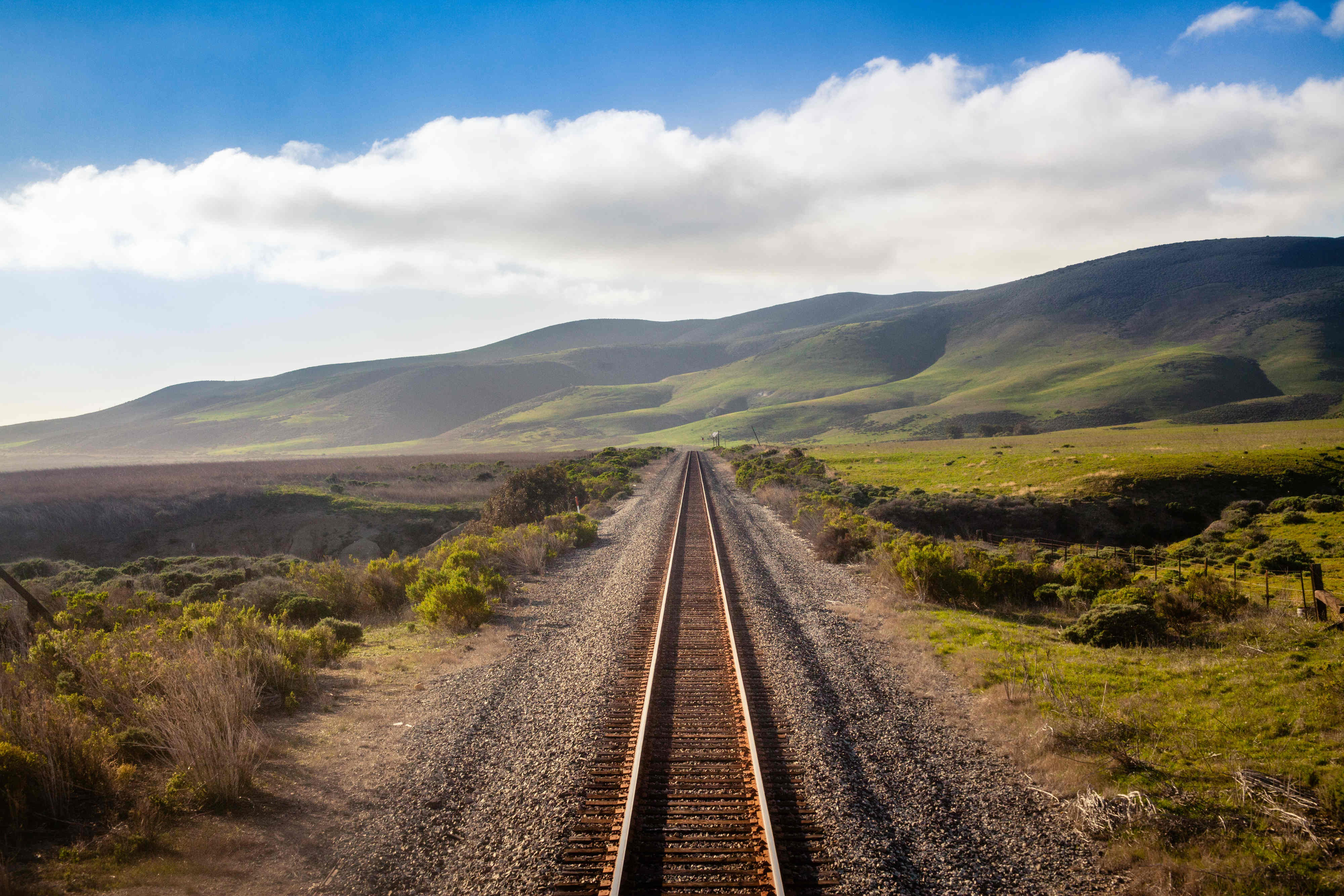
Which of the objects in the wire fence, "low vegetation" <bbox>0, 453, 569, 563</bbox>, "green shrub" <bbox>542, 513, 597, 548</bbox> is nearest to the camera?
the wire fence

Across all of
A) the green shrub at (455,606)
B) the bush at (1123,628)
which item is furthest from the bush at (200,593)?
the bush at (1123,628)

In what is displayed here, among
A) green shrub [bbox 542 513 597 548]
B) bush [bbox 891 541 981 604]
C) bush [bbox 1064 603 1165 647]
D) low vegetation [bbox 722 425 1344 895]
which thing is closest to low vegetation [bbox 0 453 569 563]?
green shrub [bbox 542 513 597 548]

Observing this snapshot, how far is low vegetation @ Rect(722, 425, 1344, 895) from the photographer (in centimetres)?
534

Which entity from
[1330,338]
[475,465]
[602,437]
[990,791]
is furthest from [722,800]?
[1330,338]

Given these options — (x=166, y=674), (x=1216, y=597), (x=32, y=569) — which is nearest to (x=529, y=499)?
(x=32, y=569)

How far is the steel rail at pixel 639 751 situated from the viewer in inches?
196

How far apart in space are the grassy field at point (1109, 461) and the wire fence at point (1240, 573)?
11.1m

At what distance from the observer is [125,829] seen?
544 centimetres

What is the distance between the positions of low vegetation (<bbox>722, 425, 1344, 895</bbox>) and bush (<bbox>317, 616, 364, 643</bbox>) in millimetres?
9892

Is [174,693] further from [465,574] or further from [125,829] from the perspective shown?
[465,574]

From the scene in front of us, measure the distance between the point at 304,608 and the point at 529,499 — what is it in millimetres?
15471

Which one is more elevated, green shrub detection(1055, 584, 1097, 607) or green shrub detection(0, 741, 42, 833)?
green shrub detection(0, 741, 42, 833)

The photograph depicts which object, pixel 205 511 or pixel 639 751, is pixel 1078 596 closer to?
pixel 639 751

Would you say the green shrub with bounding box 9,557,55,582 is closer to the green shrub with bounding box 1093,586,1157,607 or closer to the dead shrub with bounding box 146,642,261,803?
the dead shrub with bounding box 146,642,261,803
